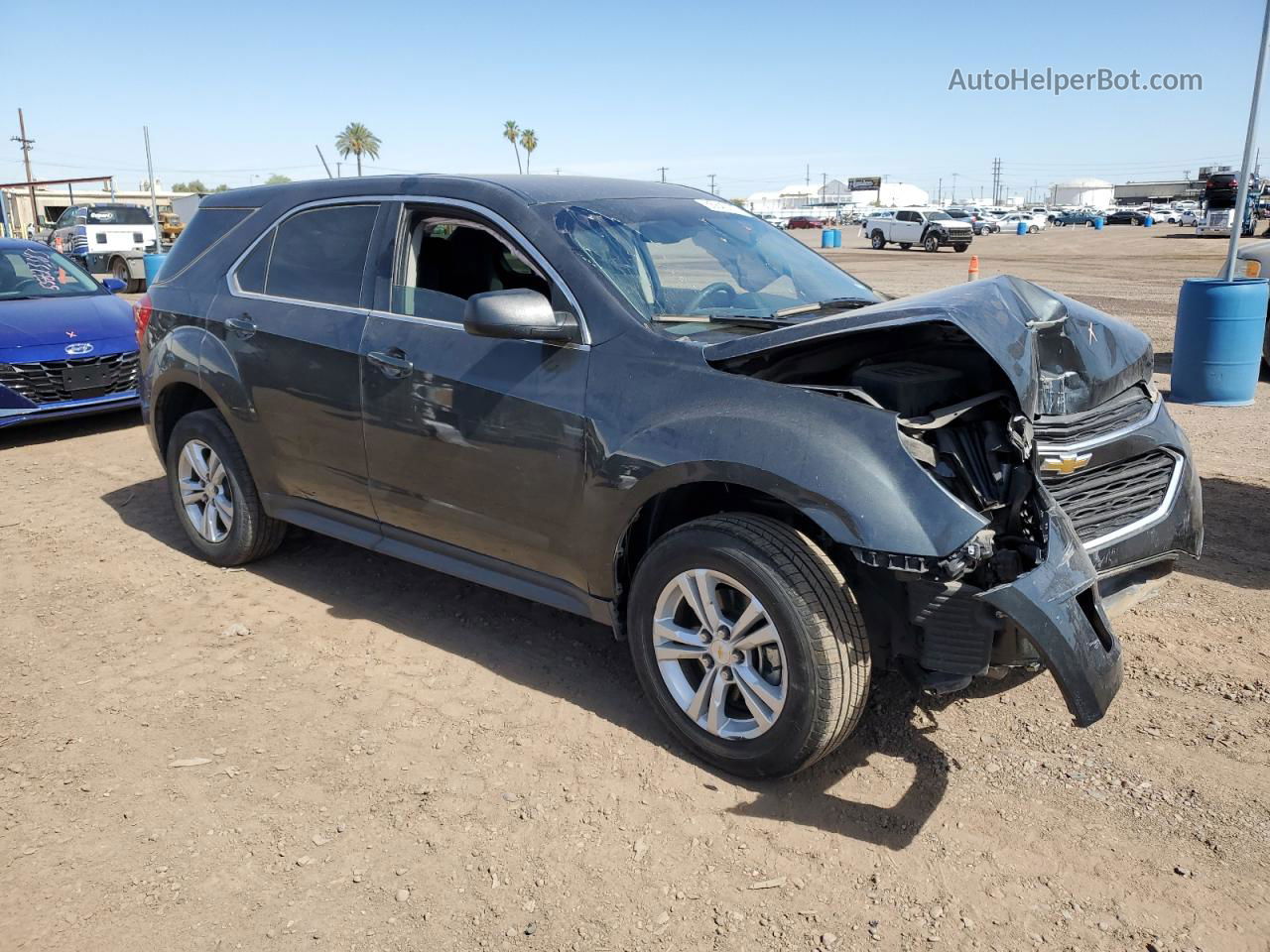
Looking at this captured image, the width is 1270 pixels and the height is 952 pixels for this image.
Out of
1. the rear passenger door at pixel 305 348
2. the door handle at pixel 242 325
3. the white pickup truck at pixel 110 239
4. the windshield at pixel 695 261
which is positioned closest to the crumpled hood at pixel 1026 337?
the windshield at pixel 695 261

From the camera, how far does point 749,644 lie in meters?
3.19

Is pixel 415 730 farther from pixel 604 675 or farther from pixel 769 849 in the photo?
pixel 769 849

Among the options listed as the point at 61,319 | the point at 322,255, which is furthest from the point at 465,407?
the point at 61,319

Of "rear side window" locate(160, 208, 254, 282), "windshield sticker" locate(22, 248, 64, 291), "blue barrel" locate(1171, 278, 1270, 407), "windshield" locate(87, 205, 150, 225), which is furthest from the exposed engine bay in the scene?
"windshield" locate(87, 205, 150, 225)

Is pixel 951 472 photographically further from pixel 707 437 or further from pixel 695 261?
pixel 695 261

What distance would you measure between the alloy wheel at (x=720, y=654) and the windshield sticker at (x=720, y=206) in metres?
2.03

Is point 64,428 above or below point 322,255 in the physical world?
below

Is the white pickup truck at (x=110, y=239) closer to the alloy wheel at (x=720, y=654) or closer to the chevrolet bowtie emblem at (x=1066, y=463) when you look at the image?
the alloy wheel at (x=720, y=654)

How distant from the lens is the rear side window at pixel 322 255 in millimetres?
4379

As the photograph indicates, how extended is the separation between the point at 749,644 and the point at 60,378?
7336mm

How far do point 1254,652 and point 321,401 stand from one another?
3.99m

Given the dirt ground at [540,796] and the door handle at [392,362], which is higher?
the door handle at [392,362]

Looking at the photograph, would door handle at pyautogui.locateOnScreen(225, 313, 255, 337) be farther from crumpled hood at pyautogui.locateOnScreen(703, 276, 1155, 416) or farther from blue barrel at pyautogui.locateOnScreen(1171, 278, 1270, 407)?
blue barrel at pyautogui.locateOnScreen(1171, 278, 1270, 407)

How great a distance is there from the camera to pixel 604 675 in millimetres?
4090
